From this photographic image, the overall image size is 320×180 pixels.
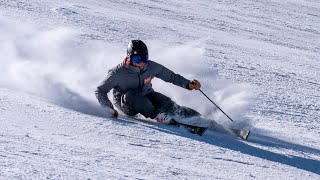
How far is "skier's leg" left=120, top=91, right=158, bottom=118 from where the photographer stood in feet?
19.3

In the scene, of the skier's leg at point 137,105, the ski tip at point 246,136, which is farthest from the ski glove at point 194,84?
the ski tip at point 246,136

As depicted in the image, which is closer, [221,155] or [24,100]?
[221,155]

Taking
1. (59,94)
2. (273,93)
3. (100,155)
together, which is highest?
(273,93)

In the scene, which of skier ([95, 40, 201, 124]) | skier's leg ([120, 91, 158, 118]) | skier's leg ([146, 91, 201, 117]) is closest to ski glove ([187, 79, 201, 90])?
skier ([95, 40, 201, 124])

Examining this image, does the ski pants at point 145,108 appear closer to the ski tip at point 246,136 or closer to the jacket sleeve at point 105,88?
the jacket sleeve at point 105,88

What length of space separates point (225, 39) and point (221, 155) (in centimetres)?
672

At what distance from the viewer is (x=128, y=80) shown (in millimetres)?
5957

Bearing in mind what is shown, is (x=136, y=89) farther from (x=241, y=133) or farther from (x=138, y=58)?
(x=241, y=133)

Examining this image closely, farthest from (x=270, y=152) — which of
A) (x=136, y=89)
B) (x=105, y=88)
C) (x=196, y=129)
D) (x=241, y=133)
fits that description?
(x=105, y=88)

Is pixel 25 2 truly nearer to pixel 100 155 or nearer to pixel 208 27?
pixel 208 27

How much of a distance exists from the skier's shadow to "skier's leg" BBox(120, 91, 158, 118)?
824mm

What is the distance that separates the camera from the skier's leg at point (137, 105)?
5.88m

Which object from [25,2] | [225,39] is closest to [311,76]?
Answer: [225,39]

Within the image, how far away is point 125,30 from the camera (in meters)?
11.0
